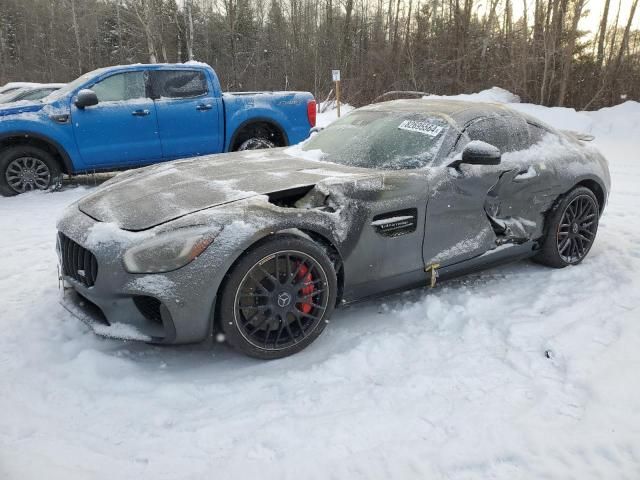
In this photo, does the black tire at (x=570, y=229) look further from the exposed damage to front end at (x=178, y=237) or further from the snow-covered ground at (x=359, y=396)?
the exposed damage to front end at (x=178, y=237)

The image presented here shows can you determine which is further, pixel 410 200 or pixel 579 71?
pixel 579 71

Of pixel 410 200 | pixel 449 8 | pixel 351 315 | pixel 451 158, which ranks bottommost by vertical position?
pixel 351 315

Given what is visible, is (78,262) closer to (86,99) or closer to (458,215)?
→ (458,215)

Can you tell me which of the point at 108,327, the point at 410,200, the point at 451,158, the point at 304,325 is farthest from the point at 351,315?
the point at 108,327

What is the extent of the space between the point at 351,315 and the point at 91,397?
1691 millimetres

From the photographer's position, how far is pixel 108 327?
2684 millimetres

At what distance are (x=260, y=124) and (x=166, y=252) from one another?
5.87 m

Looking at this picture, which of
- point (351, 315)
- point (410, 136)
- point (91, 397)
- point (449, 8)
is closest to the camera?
point (91, 397)

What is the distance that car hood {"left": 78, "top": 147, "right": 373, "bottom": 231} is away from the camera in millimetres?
2859

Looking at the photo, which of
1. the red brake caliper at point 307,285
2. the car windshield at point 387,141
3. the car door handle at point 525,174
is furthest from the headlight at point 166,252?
the car door handle at point 525,174

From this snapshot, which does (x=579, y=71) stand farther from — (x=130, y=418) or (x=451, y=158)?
(x=130, y=418)

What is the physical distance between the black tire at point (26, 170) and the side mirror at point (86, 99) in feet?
2.77

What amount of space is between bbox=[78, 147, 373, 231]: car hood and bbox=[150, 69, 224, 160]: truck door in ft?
12.2

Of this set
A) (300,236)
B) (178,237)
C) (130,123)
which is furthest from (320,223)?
(130,123)
